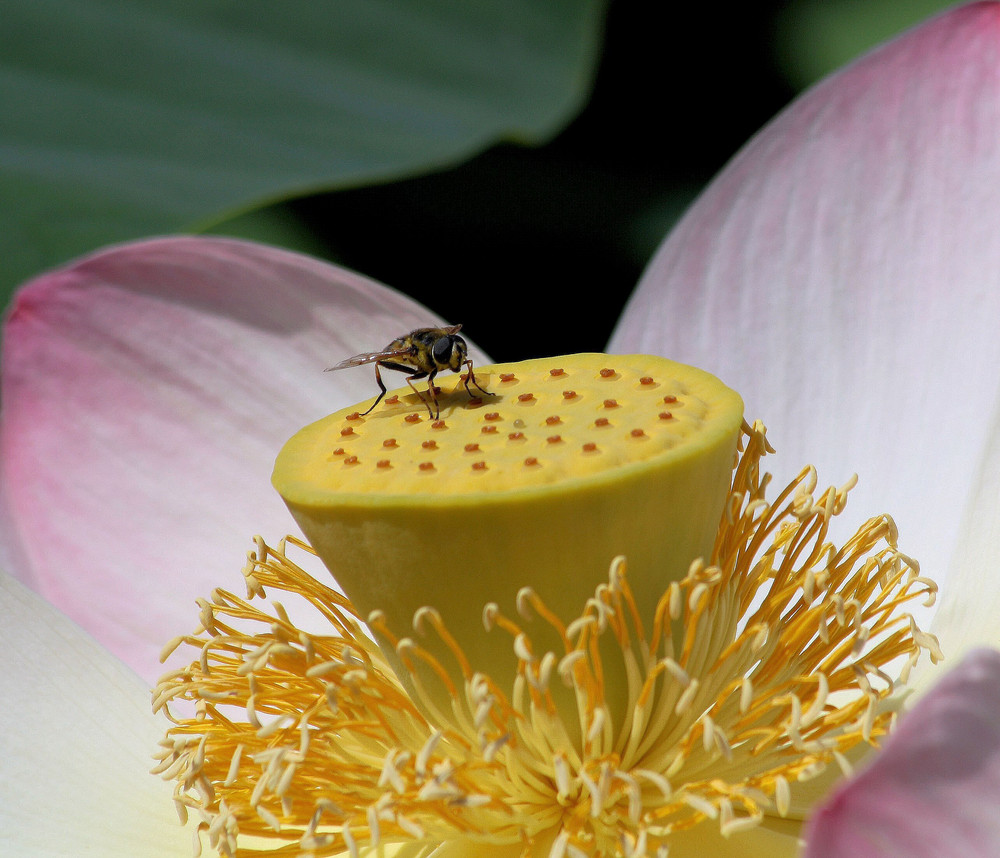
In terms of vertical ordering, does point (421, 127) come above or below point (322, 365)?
above

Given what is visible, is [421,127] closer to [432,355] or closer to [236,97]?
[236,97]

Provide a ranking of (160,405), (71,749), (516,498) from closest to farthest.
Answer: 1. (516,498)
2. (71,749)
3. (160,405)

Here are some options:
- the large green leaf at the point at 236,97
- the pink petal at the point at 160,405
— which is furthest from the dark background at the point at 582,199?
the pink petal at the point at 160,405

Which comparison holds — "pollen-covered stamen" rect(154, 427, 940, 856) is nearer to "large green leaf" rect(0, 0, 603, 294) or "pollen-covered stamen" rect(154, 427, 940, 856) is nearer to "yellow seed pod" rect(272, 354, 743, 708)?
"yellow seed pod" rect(272, 354, 743, 708)

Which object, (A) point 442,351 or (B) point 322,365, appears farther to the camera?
(B) point 322,365

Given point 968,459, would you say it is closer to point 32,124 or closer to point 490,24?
point 490,24

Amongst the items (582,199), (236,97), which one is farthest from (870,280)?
(236,97)

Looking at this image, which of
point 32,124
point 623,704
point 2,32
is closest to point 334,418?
point 623,704

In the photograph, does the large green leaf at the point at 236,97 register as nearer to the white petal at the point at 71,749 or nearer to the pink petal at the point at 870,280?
the pink petal at the point at 870,280
